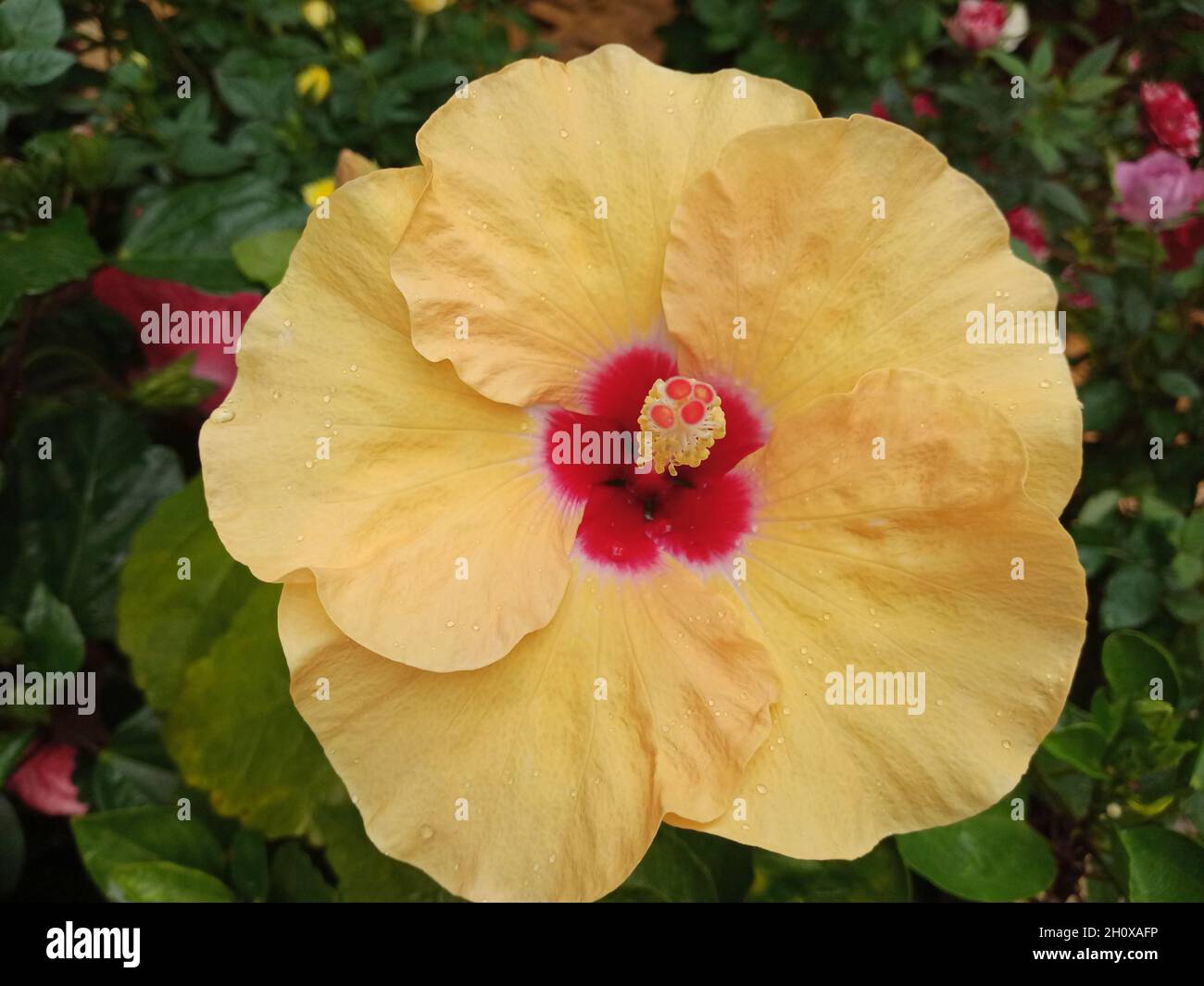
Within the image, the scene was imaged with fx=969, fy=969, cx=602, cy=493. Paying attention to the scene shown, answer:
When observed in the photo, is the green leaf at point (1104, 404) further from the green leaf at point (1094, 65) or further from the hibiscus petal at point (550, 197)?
the hibiscus petal at point (550, 197)

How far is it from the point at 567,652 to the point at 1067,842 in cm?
78

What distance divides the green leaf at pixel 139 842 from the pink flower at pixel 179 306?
58cm

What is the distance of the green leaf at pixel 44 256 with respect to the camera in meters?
1.12

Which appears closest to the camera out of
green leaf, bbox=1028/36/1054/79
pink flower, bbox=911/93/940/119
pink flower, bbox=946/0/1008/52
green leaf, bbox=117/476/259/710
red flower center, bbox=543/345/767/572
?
red flower center, bbox=543/345/767/572

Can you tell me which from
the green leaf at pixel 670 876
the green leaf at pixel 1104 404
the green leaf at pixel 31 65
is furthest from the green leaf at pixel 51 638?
the green leaf at pixel 1104 404

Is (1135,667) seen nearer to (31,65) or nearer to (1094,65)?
(1094,65)

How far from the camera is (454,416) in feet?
3.03

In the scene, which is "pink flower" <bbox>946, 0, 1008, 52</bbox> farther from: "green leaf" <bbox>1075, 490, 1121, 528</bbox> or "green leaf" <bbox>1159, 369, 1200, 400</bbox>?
"green leaf" <bbox>1075, 490, 1121, 528</bbox>

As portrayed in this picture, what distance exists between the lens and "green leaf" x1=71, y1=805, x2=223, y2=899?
1.09m

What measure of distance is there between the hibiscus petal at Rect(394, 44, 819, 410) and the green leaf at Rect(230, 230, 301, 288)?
0.45 metres

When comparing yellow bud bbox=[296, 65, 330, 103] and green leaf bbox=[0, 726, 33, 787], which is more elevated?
yellow bud bbox=[296, 65, 330, 103]

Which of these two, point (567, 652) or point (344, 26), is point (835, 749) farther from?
point (344, 26)

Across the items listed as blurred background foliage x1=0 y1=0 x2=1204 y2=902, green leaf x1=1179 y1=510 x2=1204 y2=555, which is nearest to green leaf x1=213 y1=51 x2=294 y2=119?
blurred background foliage x1=0 y1=0 x2=1204 y2=902
